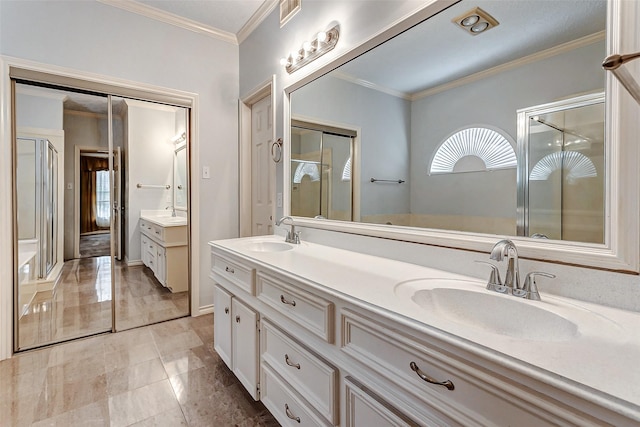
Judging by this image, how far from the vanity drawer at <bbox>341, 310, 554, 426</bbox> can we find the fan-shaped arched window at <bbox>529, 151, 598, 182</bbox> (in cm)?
71

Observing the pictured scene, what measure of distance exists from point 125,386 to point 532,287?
2092 millimetres

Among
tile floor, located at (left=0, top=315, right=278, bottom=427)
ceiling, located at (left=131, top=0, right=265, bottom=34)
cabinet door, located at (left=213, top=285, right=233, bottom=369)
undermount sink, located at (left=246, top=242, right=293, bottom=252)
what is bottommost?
tile floor, located at (left=0, top=315, right=278, bottom=427)

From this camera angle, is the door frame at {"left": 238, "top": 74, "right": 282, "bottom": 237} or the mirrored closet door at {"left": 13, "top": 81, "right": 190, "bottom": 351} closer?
the mirrored closet door at {"left": 13, "top": 81, "right": 190, "bottom": 351}

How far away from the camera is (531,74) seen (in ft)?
3.31

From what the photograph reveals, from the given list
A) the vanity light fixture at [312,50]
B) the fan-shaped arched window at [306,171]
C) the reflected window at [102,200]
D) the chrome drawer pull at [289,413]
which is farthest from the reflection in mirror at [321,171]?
the reflected window at [102,200]

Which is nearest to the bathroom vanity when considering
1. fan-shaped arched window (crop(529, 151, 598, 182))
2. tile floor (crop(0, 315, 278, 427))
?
tile floor (crop(0, 315, 278, 427))

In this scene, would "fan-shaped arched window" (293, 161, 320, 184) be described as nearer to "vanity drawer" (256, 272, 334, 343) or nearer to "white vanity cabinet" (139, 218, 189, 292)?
"vanity drawer" (256, 272, 334, 343)

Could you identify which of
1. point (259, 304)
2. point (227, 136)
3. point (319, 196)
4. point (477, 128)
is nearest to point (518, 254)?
point (477, 128)

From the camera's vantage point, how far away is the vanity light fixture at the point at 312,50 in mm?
1721

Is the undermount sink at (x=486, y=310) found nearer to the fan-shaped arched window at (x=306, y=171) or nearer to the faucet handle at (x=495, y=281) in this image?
the faucet handle at (x=495, y=281)

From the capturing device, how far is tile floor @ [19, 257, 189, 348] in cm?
229

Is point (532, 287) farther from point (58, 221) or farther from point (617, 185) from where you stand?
point (58, 221)

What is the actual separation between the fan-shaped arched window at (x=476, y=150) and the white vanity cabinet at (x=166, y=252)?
2.36 m

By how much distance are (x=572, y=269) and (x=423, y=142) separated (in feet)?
2.46
